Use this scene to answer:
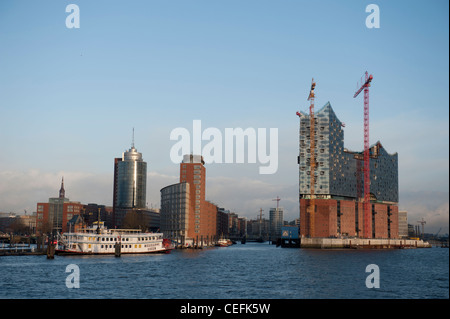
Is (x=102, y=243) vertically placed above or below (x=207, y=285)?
above

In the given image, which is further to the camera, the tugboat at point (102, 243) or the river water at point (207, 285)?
the tugboat at point (102, 243)

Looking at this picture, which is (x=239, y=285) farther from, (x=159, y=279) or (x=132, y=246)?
(x=132, y=246)

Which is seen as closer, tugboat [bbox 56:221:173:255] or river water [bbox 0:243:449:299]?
river water [bbox 0:243:449:299]

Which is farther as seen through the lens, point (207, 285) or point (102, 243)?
point (102, 243)

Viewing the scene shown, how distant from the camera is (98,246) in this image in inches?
5020
